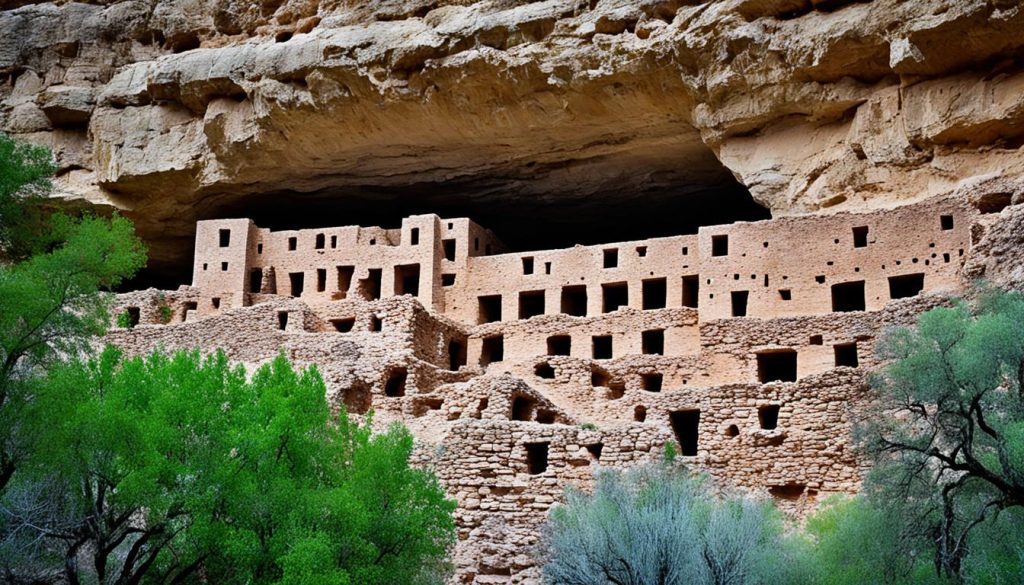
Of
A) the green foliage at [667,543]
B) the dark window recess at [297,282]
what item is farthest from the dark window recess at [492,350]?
the green foliage at [667,543]

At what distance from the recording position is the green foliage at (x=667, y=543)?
1795 centimetres

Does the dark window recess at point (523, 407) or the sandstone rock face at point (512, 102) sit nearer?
the dark window recess at point (523, 407)

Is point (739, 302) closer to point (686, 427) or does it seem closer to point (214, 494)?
point (686, 427)

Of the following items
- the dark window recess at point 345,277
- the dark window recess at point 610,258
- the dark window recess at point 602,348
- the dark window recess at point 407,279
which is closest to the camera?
the dark window recess at point 602,348

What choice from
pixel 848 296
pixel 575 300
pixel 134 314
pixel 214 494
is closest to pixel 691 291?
pixel 575 300

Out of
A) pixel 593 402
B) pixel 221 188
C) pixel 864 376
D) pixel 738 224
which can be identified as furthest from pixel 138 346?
pixel 864 376

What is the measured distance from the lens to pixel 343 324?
30.9 meters

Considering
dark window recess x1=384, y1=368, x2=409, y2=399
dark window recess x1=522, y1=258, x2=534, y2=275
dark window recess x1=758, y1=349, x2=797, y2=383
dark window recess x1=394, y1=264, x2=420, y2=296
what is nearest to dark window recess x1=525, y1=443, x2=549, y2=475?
dark window recess x1=384, y1=368, x2=409, y2=399

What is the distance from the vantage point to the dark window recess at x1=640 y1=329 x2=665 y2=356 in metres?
29.3

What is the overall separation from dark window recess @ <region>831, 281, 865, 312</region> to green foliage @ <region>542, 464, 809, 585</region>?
10.1 metres

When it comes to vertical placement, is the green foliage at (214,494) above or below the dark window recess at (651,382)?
below

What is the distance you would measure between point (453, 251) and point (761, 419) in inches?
487

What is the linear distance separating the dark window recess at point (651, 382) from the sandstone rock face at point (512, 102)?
5.80 meters

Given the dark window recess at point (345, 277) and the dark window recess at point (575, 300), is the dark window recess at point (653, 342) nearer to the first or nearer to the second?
the dark window recess at point (575, 300)
